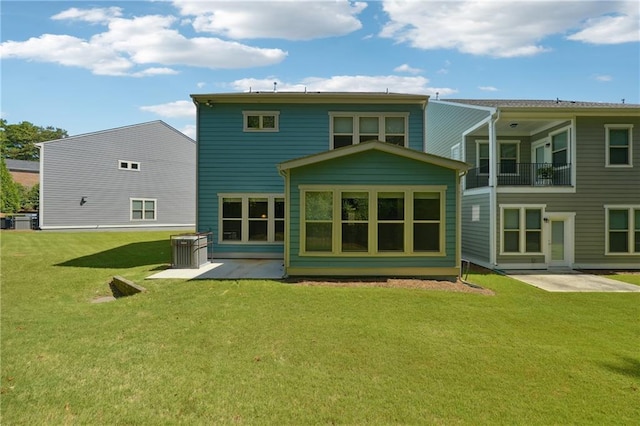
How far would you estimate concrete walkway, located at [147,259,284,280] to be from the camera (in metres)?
9.62

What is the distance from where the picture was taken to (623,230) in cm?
1215

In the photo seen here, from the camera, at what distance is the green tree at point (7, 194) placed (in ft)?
102

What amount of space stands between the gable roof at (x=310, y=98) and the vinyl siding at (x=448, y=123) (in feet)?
8.30

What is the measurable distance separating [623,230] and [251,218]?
1371cm

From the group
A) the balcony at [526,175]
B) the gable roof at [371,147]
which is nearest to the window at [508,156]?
the balcony at [526,175]

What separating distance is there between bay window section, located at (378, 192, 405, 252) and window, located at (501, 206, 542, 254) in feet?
16.3

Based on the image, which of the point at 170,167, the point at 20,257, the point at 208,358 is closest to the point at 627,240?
the point at 208,358

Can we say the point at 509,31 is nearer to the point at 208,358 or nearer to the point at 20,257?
the point at 208,358

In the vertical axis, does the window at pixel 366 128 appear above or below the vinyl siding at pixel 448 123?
below

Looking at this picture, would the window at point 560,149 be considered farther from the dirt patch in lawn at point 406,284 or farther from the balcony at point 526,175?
the dirt patch in lawn at point 406,284

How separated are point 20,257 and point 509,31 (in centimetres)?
1957

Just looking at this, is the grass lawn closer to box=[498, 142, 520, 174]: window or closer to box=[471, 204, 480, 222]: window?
box=[471, 204, 480, 222]: window

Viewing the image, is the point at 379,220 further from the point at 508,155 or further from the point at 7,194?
the point at 7,194

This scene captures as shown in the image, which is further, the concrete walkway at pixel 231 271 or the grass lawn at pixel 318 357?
the concrete walkway at pixel 231 271
